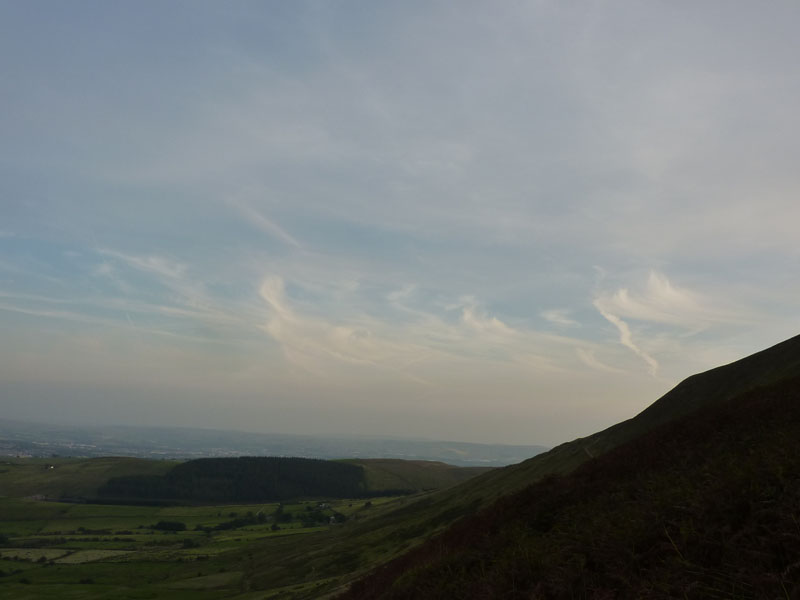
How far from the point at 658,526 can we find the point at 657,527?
5 cm

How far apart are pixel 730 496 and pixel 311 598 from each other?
53799mm

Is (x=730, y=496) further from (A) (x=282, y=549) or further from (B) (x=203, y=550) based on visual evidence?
(B) (x=203, y=550)

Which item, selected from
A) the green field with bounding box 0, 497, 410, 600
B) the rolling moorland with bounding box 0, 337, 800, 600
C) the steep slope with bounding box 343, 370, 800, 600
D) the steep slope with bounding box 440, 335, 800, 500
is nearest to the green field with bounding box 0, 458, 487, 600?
the green field with bounding box 0, 497, 410, 600

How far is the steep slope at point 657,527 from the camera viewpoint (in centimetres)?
1416

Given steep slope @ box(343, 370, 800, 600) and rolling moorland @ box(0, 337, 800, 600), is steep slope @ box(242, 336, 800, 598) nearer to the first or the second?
rolling moorland @ box(0, 337, 800, 600)

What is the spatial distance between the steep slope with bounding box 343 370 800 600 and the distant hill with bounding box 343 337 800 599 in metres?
Answer: 0.05

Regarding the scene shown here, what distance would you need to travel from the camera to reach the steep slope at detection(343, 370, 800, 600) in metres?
14.2

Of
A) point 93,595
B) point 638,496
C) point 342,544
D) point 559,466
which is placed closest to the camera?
point 638,496

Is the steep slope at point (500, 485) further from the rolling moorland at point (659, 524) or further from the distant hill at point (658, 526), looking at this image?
the distant hill at point (658, 526)

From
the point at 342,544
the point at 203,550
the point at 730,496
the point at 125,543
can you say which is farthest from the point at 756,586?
the point at 125,543

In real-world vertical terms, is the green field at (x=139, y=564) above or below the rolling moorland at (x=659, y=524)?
below

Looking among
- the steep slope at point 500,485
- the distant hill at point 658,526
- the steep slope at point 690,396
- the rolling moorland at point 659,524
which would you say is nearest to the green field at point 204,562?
the steep slope at point 500,485

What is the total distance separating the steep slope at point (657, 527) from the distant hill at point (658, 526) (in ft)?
0.17

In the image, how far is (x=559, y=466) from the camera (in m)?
71.2
